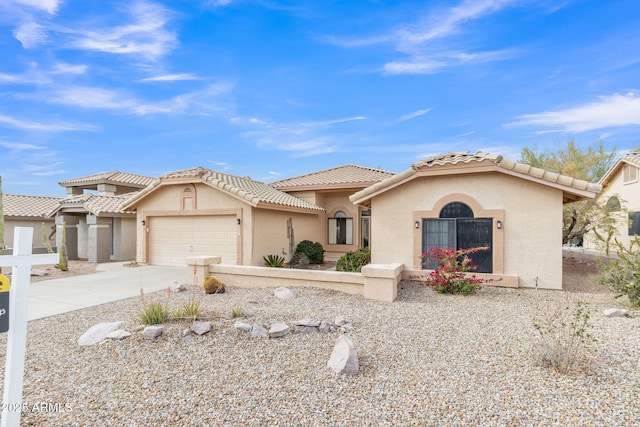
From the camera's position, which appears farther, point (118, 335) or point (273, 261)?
point (273, 261)

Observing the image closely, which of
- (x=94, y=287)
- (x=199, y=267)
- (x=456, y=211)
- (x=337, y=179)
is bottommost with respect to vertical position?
(x=94, y=287)

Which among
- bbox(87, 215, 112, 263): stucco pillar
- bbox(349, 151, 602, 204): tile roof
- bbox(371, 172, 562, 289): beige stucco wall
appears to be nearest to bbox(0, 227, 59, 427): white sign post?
bbox(349, 151, 602, 204): tile roof

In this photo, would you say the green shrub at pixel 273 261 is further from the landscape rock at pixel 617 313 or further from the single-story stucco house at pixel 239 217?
the landscape rock at pixel 617 313

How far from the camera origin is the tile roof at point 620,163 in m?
18.5

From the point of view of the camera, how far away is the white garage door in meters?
14.5

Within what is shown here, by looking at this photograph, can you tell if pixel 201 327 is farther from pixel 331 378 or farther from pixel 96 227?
pixel 96 227

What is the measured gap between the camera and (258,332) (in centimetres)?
568

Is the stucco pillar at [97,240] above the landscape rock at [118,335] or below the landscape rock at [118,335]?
above

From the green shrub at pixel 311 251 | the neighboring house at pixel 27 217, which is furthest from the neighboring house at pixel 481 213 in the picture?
the neighboring house at pixel 27 217

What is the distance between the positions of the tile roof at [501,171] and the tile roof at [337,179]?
5.69 m

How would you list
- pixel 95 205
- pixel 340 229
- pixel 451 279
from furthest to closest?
1. pixel 340 229
2. pixel 95 205
3. pixel 451 279

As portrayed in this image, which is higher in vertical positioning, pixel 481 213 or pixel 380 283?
pixel 481 213

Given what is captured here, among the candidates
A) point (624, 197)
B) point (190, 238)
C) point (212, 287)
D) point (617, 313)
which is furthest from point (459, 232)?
point (624, 197)

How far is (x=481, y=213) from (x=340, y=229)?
9266mm
